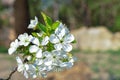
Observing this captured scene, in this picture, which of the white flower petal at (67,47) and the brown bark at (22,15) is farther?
the brown bark at (22,15)

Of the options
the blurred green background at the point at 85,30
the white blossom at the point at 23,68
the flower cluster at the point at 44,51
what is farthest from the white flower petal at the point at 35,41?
the blurred green background at the point at 85,30

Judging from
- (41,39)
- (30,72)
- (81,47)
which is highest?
(41,39)

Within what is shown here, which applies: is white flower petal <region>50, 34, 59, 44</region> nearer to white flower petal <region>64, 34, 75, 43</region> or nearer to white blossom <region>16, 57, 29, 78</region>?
white flower petal <region>64, 34, 75, 43</region>

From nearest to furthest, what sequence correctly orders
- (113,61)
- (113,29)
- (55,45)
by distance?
(55,45) < (113,61) < (113,29)

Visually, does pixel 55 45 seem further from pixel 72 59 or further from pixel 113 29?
pixel 113 29

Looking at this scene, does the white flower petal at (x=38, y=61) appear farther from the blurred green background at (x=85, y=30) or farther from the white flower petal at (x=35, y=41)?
the blurred green background at (x=85, y=30)

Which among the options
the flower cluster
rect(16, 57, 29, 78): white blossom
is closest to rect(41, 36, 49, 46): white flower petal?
the flower cluster

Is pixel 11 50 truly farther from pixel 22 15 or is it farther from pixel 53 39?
pixel 22 15

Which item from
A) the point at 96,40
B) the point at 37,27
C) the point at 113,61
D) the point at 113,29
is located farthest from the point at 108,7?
the point at 37,27
